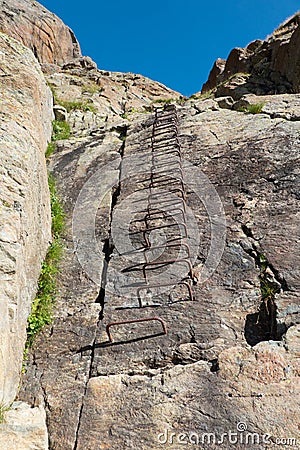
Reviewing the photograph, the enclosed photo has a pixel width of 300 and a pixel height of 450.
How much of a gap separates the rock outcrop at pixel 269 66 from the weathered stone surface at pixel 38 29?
11.5 metres

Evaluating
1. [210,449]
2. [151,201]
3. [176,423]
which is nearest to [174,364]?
[176,423]

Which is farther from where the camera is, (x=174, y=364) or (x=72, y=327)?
(x=72, y=327)

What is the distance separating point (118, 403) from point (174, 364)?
670mm

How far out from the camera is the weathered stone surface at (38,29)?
20.6m

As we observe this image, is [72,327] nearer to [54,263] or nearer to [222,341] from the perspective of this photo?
[54,263]

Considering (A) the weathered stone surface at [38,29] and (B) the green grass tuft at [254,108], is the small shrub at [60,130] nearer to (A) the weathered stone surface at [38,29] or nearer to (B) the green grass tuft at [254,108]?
(B) the green grass tuft at [254,108]

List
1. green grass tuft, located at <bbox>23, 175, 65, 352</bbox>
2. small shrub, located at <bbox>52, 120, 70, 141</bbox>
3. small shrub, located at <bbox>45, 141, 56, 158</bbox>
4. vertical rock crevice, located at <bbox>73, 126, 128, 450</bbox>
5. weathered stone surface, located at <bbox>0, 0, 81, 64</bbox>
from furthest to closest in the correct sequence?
1. weathered stone surface, located at <bbox>0, 0, 81, 64</bbox>
2. small shrub, located at <bbox>52, 120, 70, 141</bbox>
3. small shrub, located at <bbox>45, 141, 56, 158</bbox>
4. green grass tuft, located at <bbox>23, 175, 65, 352</bbox>
5. vertical rock crevice, located at <bbox>73, 126, 128, 450</bbox>

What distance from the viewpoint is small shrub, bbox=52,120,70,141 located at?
9.14 m

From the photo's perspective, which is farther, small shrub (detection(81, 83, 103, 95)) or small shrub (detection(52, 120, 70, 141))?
small shrub (detection(81, 83, 103, 95))

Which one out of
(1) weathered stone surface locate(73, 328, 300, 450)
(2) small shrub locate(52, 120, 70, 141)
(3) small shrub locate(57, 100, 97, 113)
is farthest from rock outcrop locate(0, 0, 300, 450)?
(3) small shrub locate(57, 100, 97, 113)

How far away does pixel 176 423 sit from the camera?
10.3 ft

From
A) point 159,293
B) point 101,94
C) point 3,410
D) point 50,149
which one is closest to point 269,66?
point 101,94

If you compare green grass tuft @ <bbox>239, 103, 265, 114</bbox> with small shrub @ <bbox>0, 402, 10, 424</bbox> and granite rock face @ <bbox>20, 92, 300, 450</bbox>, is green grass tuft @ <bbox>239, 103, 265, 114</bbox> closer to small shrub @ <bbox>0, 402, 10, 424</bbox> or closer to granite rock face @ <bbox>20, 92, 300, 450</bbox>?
granite rock face @ <bbox>20, 92, 300, 450</bbox>

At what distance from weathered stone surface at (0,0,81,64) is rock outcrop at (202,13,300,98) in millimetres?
11527
